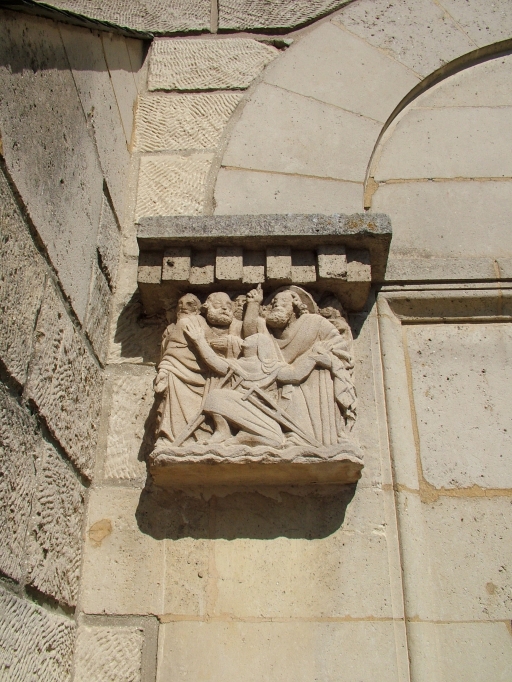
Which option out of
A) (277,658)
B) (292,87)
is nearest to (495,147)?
(292,87)

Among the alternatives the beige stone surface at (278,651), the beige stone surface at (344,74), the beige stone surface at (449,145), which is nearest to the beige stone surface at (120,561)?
the beige stone surface at (278,651)

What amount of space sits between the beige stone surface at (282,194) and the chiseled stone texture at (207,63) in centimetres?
61

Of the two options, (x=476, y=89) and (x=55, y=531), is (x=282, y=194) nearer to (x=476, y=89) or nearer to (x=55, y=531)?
(x=476, y=89)

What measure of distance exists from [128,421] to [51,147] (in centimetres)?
100

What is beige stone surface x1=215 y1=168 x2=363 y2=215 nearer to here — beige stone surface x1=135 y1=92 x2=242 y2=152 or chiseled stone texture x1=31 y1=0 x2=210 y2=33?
beige stone surface x1=135 y1=92 x2=242 y2=152

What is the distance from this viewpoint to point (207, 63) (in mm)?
3430

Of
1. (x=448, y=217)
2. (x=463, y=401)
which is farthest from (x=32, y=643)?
(x=448, y=217)

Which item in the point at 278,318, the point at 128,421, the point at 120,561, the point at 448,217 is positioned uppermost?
the point at 448,217

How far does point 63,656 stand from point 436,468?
1.36 m

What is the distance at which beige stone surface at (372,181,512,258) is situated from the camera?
9.46 ft

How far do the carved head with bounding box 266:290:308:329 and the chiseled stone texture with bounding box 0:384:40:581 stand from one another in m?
0.95

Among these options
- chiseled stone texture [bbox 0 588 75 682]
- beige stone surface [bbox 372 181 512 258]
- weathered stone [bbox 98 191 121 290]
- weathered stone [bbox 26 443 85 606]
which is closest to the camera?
chiseled stone texture [bbox 0 588 75 682]

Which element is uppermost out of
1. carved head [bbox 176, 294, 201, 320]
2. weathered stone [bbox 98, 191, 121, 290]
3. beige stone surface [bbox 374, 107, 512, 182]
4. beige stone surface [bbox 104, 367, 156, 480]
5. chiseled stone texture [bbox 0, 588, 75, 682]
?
beige stone surface [bbox 374, 107, 512, 182]

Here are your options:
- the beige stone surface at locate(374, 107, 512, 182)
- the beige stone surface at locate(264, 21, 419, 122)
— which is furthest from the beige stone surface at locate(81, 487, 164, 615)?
the beige stone surface at locate(264, 21, 419, 122)
